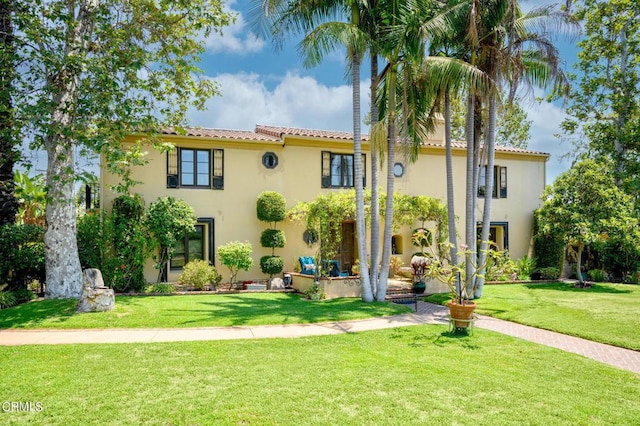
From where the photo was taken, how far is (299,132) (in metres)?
19.3

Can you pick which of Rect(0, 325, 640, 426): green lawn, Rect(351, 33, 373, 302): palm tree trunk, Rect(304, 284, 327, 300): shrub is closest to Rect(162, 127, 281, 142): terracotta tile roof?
Rect(351, 33, 373, 302): palm tree trunk

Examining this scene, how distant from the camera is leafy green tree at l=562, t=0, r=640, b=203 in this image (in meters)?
21.2

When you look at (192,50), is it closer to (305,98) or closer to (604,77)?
(305,98)

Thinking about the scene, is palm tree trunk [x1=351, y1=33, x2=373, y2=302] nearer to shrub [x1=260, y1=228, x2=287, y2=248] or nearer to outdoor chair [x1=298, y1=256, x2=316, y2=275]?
outdoor chair [x1=298, y1=256, x2=316, y2=275]

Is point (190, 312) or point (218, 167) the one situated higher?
point (218, 167)

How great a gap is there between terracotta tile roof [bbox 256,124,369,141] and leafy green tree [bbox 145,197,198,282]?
525 centimetres

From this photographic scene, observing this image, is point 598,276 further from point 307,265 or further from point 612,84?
point 307,265

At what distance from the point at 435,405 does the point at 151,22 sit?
1417 centimetres

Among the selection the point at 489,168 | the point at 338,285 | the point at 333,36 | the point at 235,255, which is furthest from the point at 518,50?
the point at 235,255

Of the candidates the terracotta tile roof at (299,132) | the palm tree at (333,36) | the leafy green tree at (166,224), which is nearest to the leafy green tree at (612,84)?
the terracotta tile roof at (299,132)

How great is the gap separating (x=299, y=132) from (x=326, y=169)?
86.6 inches

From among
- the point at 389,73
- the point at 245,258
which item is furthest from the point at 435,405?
the point at 245,258

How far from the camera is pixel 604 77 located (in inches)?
885

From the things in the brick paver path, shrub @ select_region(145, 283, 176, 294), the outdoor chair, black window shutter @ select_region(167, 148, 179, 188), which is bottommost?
the brick paver path
